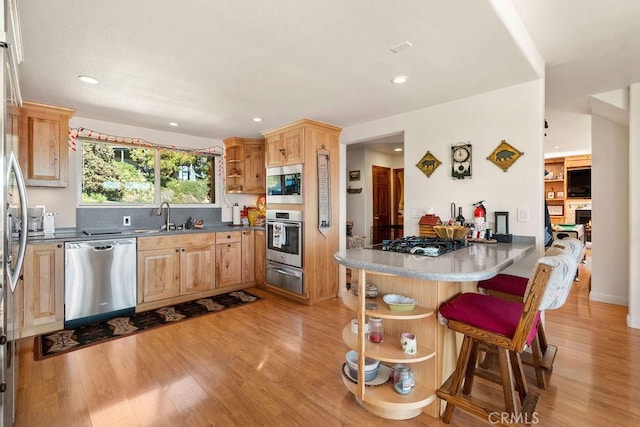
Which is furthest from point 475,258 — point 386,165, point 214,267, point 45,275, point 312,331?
point 386,165

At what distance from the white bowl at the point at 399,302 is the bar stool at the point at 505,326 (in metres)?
0.17

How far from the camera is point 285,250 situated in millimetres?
4051

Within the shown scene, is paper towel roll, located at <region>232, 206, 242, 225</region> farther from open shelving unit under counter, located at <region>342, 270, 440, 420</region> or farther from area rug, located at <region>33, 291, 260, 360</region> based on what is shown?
open shelving unit under counter, located at <region>342, 270, 440, 420</region>

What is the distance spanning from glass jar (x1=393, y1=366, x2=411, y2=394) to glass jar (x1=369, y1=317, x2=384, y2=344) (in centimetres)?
21

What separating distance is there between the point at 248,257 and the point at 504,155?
3510mm

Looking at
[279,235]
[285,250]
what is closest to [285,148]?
[279,235]

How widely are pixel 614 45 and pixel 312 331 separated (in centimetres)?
341

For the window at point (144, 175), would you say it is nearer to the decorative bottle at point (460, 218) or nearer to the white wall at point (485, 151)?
the white wall at point (485, 151)

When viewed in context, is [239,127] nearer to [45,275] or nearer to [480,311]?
[45,275]

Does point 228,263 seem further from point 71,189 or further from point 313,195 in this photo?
point 71,189

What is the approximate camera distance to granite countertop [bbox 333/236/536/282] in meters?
1.44

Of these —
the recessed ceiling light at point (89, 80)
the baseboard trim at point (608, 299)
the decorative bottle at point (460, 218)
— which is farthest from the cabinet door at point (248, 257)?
the baseboard trim at point (608, 299)

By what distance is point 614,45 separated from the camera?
2.24 metres

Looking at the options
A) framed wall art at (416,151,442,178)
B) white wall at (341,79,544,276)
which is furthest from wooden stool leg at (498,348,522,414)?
framed wall art at (416,151,442,178)
